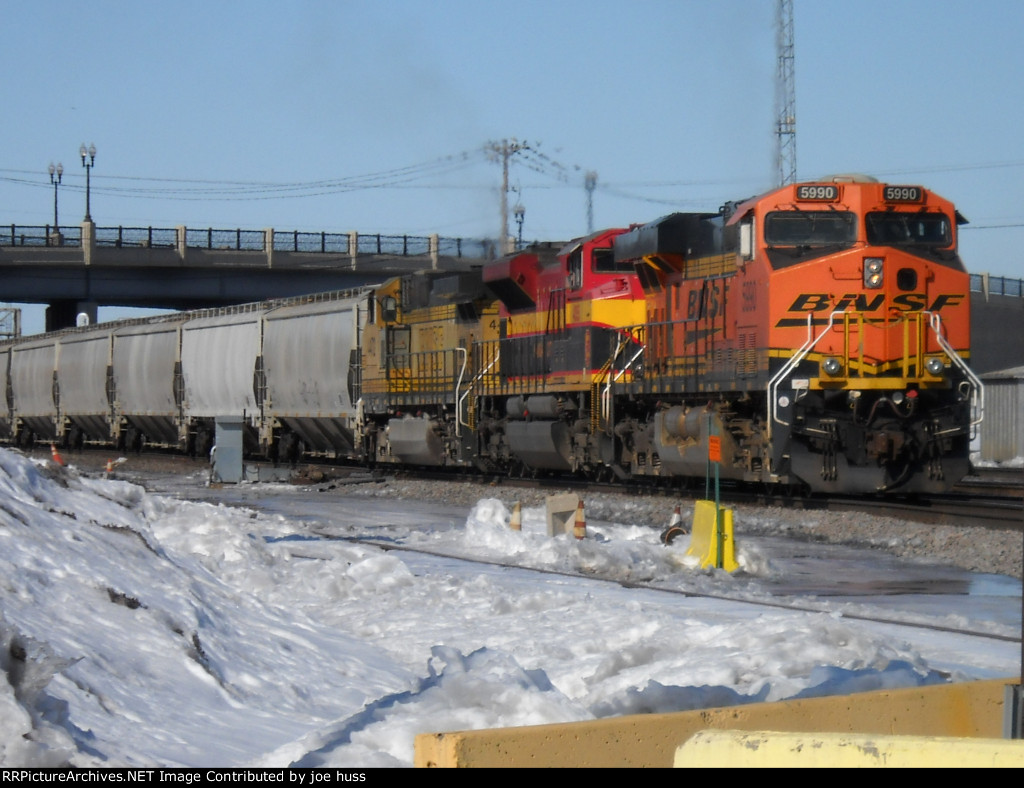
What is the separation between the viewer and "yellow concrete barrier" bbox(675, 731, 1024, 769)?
2781 mm

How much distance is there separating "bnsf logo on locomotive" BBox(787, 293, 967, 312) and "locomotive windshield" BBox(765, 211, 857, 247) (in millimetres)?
645

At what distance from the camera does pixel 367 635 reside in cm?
802

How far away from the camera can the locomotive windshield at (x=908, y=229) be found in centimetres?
1511

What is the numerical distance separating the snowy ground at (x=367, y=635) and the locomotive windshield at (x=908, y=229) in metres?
4.70

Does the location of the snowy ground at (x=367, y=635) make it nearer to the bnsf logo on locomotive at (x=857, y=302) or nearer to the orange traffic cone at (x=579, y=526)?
the orange traffic cone at (x=579, y=526)

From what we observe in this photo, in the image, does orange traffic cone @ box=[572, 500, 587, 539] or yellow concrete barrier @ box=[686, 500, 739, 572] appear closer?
yellow concrete barrier @ box=[686, 500, 739, 572]

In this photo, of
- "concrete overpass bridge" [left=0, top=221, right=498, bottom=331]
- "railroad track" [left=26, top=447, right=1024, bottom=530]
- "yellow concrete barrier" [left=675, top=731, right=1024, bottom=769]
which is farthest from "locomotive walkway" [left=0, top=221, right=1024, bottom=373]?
"yellow concrete barrier" [left=675, top=731, right=1024, bottom=769]

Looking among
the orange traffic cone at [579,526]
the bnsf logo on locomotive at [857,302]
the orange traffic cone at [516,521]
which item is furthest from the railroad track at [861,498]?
the orange traffic cone at [579,526]

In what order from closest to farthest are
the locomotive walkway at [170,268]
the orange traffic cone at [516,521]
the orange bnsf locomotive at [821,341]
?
the orange traffic cone at [516,521], the orange bnsf locomotive at [821,341], the locomotive walkway at [170,268]

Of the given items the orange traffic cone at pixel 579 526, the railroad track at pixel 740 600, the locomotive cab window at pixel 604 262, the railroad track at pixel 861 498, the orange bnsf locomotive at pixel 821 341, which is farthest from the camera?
the locomotive cab window at pixel 604 262

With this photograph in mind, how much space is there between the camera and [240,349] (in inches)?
1192

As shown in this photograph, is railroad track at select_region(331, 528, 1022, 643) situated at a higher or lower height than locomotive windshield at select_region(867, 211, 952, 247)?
lower

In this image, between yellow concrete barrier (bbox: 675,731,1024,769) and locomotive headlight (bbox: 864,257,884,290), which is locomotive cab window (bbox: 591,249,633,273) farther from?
yellow concrete barrier (bbox: 675,731,1024,769)
